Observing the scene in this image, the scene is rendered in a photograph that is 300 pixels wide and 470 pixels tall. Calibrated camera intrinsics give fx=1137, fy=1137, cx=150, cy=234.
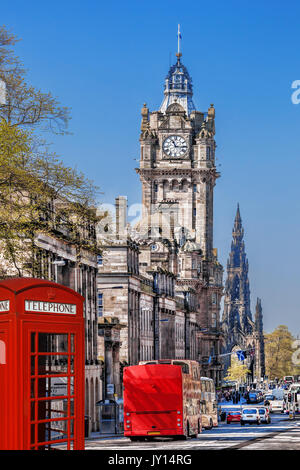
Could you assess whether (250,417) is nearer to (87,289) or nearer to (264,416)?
(264,416)

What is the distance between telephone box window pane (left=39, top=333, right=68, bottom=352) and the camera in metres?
19.5

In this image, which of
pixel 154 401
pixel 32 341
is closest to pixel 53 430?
pixel 32 341

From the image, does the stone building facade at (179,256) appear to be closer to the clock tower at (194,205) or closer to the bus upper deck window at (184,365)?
the clock tower at (194,205)

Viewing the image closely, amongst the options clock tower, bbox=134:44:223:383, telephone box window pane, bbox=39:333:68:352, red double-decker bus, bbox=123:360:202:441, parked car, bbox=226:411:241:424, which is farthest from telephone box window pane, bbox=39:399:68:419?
clock tower, bbox=134:44:223:383

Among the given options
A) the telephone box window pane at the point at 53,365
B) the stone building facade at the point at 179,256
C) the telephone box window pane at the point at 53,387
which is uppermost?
the stone building facade at the point at 179,256

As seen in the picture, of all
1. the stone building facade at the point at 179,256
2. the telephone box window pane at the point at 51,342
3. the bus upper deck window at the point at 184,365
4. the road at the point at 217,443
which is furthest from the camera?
the stone building facade at the point at 179,256

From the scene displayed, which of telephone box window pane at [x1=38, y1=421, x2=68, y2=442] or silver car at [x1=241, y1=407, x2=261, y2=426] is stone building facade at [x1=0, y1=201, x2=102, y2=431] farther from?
telephone box window pane at [x1=38, y1=421, x2=68, y2=442]

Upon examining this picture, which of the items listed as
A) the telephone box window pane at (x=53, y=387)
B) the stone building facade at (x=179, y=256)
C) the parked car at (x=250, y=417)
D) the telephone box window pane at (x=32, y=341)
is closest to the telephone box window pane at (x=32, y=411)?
the telephone box window pane at (x=53, y=387)

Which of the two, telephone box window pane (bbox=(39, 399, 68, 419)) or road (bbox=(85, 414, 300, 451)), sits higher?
telephone box window pane (bbox=(39, 399, 68, 419))

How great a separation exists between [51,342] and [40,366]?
1141 millimetres

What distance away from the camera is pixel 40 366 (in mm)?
19562

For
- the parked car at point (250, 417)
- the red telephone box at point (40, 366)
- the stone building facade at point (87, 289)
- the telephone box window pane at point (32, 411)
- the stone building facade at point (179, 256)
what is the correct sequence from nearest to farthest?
the red telephone box at point (40, 366)
the telephone box window pane at point (32, 411)
the stone building facade at point (87, 289)
the parked car at point (250, 417)
the stone building facade at point (179, 256)

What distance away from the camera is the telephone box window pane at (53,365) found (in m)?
19.6
